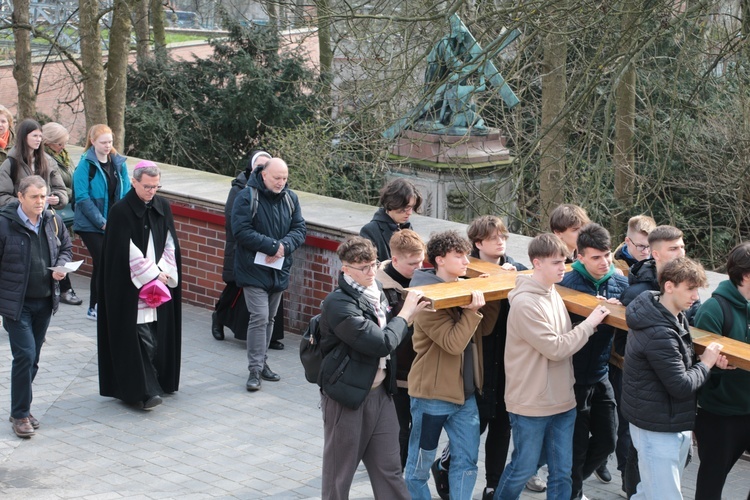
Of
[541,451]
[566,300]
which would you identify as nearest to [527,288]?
[566,300]

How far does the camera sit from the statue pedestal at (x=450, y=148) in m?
12.0

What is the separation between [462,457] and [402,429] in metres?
0.66

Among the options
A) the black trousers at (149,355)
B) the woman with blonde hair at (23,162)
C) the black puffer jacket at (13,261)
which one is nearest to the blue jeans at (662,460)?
the black trousers at (149,355)

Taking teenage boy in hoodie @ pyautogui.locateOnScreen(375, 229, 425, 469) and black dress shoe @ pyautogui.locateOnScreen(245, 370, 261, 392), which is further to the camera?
black dress shoe @ pyautogui.locateOnScreen(245, 370, 261, 392)

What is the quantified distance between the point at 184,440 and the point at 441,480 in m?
1.97

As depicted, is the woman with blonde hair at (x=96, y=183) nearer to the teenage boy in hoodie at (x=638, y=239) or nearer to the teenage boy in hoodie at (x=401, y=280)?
the teenage boy in hoodie at (x=401, y=280)

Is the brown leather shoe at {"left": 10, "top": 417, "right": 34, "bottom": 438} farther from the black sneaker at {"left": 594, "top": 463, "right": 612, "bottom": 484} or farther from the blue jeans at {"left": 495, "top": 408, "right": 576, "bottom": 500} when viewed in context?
the black sneaker at {"left": 594, "top": 463, "right": 612, "bottom": 484}

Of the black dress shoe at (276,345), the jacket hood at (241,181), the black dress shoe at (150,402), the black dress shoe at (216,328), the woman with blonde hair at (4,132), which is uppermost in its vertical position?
the woman with blonde hair at (4,132)

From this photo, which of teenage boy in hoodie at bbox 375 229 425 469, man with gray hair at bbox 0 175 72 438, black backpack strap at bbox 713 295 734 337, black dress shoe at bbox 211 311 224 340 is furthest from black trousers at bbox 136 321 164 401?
black backpack strap at bbox 713 295 734 337

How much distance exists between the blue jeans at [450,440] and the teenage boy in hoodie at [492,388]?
24 cm

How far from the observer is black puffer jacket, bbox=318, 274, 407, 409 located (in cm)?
532

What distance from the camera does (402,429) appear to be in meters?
6.33

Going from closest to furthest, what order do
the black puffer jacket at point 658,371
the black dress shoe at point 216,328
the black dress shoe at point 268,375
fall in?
the black puffer jacket at point 658,371, the black dress shoe at point 268,375, the black dress shoe at point 216,328

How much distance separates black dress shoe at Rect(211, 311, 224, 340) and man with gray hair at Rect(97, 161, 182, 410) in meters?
1.42
